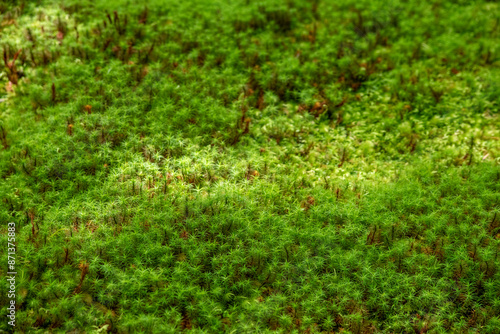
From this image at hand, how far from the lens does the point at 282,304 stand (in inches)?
188

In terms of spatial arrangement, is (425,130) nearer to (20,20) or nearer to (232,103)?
(232,103)

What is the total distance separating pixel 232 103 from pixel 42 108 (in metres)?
3.26

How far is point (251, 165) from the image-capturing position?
6387 mm

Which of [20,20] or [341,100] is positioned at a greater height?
[20,20]

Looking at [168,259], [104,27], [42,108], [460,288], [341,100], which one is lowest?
[460,288]

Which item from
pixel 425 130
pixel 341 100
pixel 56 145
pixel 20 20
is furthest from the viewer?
pixel 20 20

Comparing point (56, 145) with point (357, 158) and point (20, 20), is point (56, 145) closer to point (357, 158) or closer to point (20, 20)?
point (20, 20)

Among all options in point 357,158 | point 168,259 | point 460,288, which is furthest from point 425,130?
point 168,259

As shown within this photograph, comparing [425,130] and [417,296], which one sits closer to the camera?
[417,296]

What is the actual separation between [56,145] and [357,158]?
4.84 meters

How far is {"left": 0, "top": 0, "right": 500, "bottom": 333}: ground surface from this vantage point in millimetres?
4754

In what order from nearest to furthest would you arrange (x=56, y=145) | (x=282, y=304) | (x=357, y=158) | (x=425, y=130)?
(x=282, y=304)
(x=56, y=145)
(x=357, y=158)
(x=425, y=130)

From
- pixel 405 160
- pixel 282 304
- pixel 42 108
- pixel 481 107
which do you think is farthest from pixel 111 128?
pixel 481 107

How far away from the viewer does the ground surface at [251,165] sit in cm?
475
